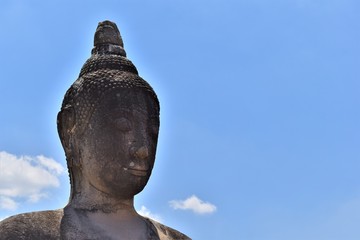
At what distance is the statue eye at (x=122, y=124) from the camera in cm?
872

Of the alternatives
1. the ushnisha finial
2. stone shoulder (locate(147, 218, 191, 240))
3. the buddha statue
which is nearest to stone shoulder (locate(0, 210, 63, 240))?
the buddha statue

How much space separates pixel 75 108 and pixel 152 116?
1021 millimetres

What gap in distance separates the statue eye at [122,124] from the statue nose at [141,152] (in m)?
0.29

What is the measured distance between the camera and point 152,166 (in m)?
9.05

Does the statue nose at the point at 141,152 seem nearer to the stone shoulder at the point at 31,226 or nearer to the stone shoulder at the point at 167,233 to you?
the stone shoulder at the point at 167,233

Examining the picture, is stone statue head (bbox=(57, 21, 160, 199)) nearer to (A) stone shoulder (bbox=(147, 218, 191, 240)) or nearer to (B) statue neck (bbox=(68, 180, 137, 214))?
(B) statue neck (bbox=(68, 180, 137, 214))

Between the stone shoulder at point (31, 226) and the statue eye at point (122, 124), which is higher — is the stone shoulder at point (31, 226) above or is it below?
below

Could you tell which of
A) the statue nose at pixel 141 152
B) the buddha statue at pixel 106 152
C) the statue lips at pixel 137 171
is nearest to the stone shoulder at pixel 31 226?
the buddha statue at pixel 106 152

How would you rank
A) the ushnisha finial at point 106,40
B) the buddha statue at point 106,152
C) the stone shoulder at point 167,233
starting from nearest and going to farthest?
1. the buddha statue at point 106,152
2. the stone shoulder at point 167,233
3. the ushnisha finial at point 106,40

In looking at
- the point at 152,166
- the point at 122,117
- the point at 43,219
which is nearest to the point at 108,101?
the point at 122,117

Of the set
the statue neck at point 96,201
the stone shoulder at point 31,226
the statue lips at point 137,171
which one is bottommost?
the stone shoulder at point 31,226

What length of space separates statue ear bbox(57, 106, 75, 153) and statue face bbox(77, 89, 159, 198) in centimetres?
24

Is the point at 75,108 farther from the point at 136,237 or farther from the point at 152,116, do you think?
the point at 136,237

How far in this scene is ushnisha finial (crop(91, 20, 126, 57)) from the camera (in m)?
9.56
